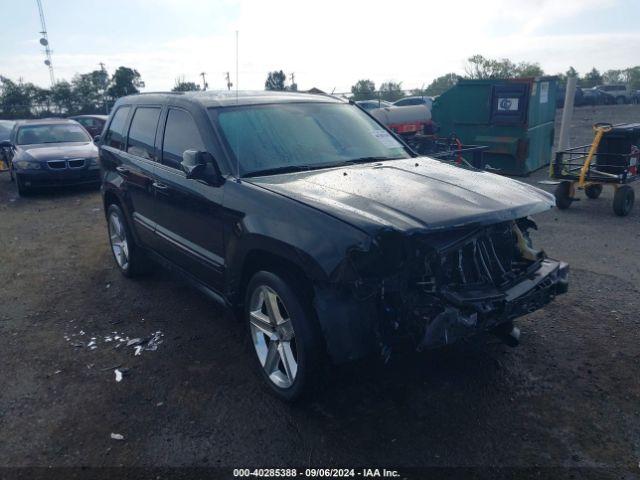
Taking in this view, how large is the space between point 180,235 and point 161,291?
1360 millimetres

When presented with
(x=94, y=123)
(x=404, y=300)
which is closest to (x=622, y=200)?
(x=404, y=300)

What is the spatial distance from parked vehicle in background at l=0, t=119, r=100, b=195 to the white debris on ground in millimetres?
7458

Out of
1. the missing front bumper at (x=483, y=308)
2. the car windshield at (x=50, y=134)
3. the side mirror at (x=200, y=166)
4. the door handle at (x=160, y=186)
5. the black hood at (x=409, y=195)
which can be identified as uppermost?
the side mirror at (x=200, y=166)

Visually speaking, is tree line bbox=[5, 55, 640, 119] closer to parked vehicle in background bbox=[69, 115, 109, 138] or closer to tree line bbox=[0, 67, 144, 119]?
tree line bbox=[0, 67, 144, 119]

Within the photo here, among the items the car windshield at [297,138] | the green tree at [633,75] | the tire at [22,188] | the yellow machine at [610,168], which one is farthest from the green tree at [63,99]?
the green tree at [633,75]

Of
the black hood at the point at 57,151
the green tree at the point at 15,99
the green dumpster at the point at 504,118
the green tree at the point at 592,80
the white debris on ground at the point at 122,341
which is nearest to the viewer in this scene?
the white debris on ground at the point at 122,341

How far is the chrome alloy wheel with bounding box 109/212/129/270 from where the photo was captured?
5613mm

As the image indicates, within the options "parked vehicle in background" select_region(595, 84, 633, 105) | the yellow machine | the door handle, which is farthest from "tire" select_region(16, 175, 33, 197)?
"parked vehicle in background" select_region(595, 84, 633, 105)

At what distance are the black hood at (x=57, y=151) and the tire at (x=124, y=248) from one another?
236 inches

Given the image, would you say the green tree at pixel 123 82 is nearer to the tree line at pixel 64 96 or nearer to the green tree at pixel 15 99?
the tree line at pixel 64 96

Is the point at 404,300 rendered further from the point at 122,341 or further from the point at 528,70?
the point at 528,70

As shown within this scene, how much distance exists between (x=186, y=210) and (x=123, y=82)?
36380 mm

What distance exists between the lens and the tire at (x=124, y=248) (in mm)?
5457

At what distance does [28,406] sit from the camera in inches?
135
